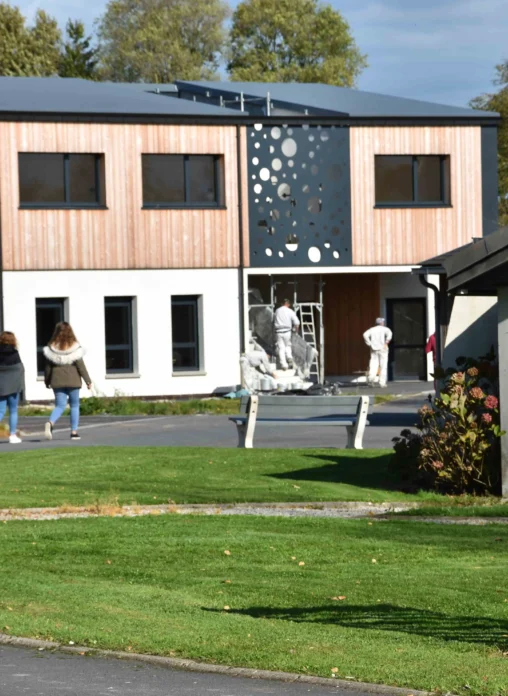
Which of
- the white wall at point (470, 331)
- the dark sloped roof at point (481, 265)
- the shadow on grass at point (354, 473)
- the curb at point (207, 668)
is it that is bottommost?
the shadow on grass at point (354, 473)

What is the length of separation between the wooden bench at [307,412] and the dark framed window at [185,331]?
53.0ft

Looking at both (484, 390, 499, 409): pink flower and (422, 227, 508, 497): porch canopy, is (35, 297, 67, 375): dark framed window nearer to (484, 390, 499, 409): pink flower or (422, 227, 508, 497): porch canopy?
(422, 227, 508, 497): porch canopy

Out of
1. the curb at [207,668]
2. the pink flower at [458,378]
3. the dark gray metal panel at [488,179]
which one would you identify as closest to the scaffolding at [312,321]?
the dark gray metal panel at [488,179]

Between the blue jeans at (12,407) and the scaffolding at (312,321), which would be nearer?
the blue jeans at (12,407)

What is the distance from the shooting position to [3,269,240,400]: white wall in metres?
36.0

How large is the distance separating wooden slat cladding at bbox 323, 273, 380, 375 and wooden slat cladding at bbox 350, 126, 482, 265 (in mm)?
2915

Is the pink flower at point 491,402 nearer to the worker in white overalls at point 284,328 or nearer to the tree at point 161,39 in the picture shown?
the worker in white overalls at point 284,328

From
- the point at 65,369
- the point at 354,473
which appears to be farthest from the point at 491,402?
the point at 65,369

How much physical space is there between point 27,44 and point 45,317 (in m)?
42.7

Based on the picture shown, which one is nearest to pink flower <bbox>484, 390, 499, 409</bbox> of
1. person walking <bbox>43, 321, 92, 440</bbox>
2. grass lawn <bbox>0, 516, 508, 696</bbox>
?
grass lawn <bbox>0, 516, 508, 696</bbox>

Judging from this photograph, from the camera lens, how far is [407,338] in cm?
4209

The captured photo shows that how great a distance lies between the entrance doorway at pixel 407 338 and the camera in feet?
138

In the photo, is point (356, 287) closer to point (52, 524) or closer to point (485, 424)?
point (485, 424)

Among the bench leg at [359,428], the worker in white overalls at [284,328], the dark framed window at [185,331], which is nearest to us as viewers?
the bench leg at [359,428]
